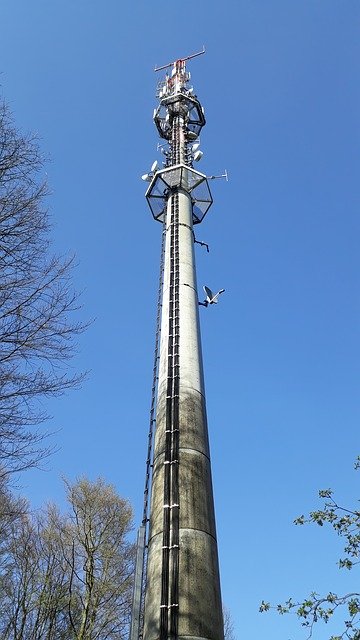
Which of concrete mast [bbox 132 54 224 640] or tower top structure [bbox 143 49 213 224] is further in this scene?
tower top structure [bbox 143 49 213 224]

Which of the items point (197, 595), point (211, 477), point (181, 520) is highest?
point (211, 477)

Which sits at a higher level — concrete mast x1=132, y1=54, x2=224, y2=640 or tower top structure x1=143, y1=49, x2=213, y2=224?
tower top structure x1=143, y1=49, x2=213, y2=224

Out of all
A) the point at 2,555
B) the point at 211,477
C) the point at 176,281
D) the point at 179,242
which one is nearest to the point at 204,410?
the point at 211,477

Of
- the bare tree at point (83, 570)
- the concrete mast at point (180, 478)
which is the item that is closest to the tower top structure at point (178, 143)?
the concrete mast at point (180, 478)

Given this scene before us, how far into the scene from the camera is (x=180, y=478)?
437 inches

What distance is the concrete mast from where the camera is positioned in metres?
9.31

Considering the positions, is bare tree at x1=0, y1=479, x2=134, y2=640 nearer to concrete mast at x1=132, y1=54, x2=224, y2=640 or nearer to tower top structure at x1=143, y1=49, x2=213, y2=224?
concrete mast at x1=132, y1=54, x2=224, y2=640

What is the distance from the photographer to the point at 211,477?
11734 mm

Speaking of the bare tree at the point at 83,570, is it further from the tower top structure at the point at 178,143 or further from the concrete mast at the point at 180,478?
the tower top structure at the point at 178,143

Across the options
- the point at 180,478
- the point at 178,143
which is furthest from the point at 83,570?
the point at 178,143

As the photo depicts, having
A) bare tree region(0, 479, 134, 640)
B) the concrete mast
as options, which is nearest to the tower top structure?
the concrete mast

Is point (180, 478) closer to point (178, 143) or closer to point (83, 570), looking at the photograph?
point (83, 570)

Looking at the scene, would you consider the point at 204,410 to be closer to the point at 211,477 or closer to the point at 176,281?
the point at 211,477

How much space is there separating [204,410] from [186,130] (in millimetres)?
14606
